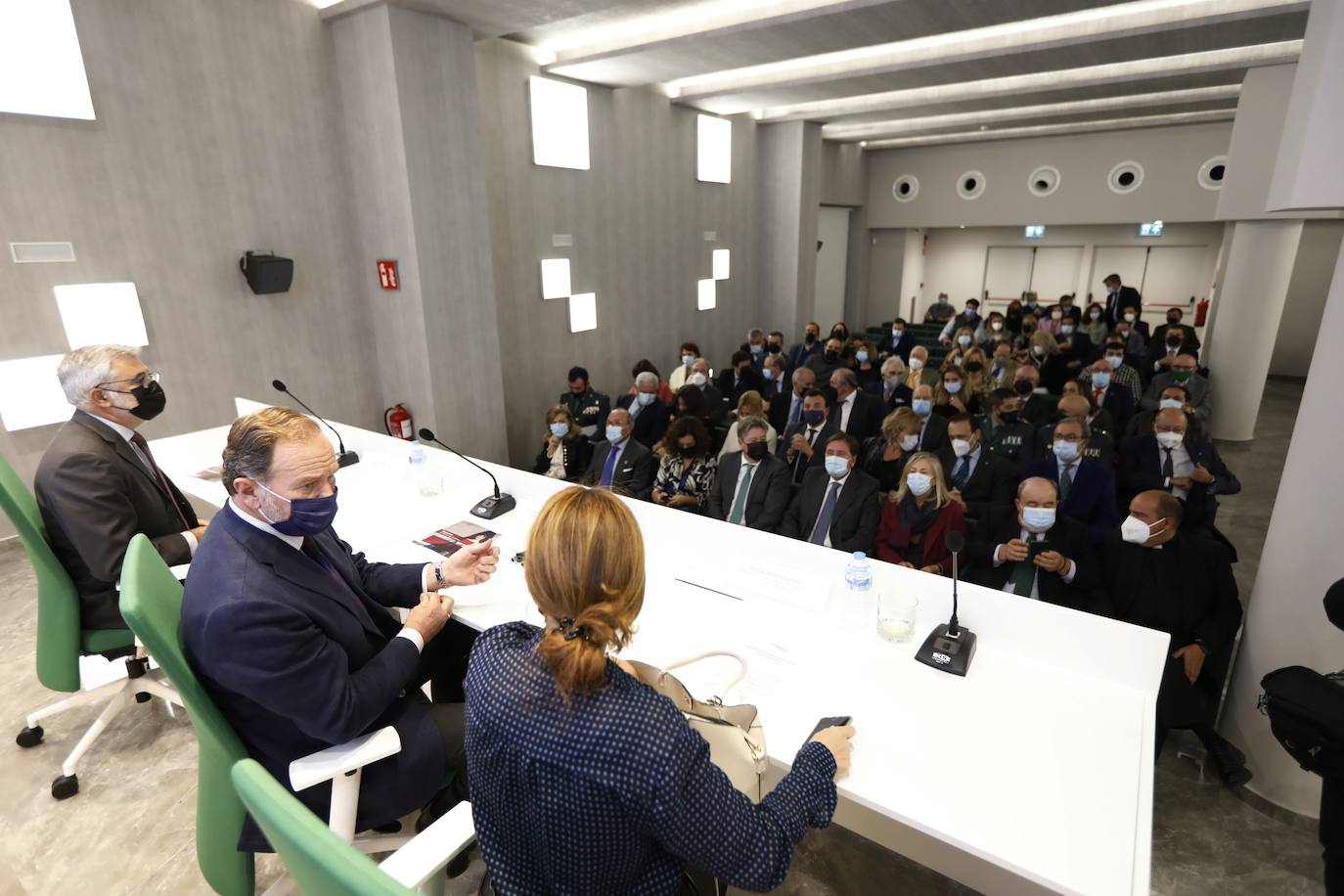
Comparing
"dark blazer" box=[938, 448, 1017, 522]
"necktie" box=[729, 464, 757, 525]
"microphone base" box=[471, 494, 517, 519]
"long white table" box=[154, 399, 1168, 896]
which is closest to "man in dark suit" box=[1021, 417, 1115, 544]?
"dark blazer" box=[938, 448, 1017, 522]

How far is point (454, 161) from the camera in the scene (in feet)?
18.0

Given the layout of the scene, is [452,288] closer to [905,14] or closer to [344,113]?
[344,113]

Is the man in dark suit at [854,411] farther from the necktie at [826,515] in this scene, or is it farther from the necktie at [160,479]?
the necktie at [160,479]

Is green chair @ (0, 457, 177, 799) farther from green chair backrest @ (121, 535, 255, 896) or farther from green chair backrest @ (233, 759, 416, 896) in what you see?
green chair backrest @ (233, 759, 416, 896)

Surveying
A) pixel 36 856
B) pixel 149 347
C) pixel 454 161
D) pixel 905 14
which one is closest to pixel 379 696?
pixel 36 856

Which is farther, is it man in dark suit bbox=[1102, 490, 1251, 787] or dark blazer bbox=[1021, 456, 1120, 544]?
dark blazer bbox=[1021, 456, 1120, 544]

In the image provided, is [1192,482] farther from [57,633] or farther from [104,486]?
[57,633]

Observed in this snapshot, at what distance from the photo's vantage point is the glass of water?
7.30ft

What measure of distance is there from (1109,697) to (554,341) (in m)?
6.18

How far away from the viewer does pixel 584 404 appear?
6449 mm

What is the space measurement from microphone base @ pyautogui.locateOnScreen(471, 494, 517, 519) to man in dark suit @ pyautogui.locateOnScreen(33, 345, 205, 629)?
1147mm

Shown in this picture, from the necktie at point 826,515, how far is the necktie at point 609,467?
1586 millimetres

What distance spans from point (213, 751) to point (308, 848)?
41.9 inches

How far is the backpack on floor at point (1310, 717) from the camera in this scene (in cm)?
184
